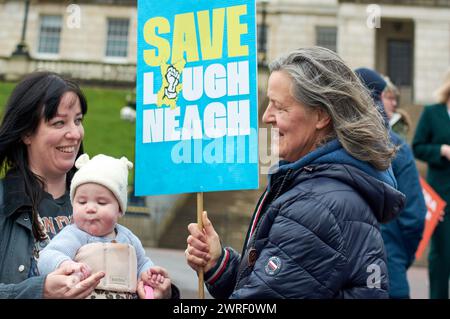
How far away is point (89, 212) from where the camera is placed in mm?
2879

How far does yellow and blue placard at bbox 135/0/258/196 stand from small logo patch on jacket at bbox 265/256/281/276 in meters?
0.48

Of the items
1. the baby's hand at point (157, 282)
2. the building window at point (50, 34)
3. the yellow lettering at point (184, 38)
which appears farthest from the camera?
the building window at point (50, 34)

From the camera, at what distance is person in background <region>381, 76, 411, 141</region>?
5.97 metres

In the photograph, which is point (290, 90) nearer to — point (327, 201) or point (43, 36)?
point (327, 201)

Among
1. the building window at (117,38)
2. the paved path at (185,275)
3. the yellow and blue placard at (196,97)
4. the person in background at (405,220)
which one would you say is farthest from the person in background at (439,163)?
the building window at (117,38)

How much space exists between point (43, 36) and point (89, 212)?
40095 mm

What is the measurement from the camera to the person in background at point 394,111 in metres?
5.97

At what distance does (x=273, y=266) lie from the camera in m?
2.63

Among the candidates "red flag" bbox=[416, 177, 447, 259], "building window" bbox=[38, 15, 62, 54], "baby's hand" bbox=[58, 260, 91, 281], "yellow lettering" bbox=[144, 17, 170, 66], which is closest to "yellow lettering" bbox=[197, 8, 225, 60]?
"yellow lettering" bbox=[144, 17, 170, 66]

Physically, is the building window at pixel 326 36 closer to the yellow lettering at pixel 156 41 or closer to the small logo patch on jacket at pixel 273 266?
the yellow lettering at pixel 156 41

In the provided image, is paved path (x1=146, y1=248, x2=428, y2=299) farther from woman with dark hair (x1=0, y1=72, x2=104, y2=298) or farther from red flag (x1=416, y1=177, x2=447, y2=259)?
woman with dark hair (x1=0, y1=72, x2=104, y2=298)

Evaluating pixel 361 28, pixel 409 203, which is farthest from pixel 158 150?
pixel 361 28

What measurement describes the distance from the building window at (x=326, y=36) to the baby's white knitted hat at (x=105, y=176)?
37.6m

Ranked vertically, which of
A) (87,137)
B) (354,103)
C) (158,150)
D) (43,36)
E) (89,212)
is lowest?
(89,212)
